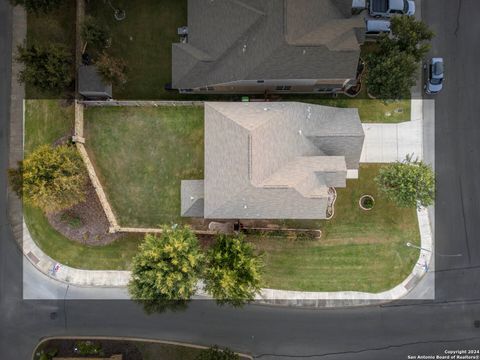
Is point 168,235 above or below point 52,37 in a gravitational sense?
below

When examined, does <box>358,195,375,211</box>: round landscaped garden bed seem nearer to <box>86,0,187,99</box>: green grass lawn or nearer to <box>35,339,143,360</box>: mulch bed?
<box>86,0,187,99</box>: green grass lawn

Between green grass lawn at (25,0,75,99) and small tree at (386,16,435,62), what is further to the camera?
green grass lawn at (25,0,75,99)

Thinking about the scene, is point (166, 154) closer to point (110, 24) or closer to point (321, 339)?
point (110, 24)

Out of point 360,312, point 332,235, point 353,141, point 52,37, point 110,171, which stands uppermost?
point 52,37

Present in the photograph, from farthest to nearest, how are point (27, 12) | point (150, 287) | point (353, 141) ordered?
point (27, 12) → point (353, 141) → point (150, 287)

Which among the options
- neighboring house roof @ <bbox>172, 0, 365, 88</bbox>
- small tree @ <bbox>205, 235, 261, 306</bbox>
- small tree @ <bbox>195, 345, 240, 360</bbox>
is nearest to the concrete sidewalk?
small tree @ <bbox>195, 345, 240, 360</bbox>

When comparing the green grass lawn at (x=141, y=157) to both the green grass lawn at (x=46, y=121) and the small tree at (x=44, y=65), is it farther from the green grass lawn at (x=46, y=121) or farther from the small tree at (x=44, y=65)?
the small tree at (x=44, y=65)

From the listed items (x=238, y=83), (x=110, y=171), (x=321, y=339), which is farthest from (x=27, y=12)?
(x=321, y=339)
